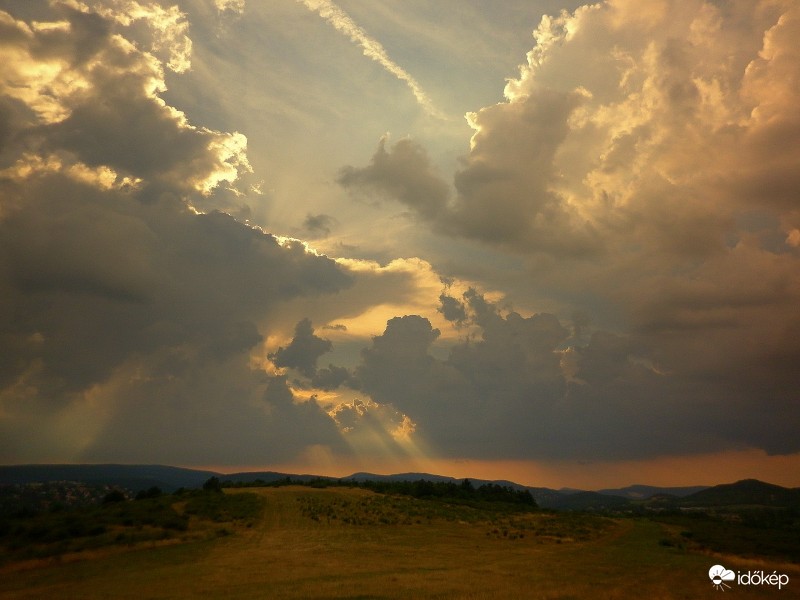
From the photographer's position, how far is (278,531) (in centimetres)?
5819

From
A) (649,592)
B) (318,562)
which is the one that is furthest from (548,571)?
(318,562)

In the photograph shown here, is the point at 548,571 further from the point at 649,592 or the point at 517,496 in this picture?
the point at 517,496

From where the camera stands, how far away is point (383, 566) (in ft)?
126

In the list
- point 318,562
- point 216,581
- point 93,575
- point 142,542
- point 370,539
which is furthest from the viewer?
point 370,539

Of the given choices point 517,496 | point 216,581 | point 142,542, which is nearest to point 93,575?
point 216,581

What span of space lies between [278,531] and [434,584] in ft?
101

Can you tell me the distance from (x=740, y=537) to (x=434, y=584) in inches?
2043

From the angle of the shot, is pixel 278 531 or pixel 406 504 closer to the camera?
pixel 278 531

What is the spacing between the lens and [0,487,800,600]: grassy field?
3031cm

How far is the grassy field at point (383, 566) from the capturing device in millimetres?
30312

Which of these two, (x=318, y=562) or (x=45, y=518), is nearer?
(x=318, y=562)

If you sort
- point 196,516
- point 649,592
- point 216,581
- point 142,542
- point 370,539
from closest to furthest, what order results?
point 649,592 → point 216,581 → point 142,542 → point 370,539 → point 196,516

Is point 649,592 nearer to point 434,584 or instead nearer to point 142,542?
point 434,584

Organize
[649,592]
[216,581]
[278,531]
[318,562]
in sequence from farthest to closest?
[278,531]
[318,562]
[216,581]
[649,592]
